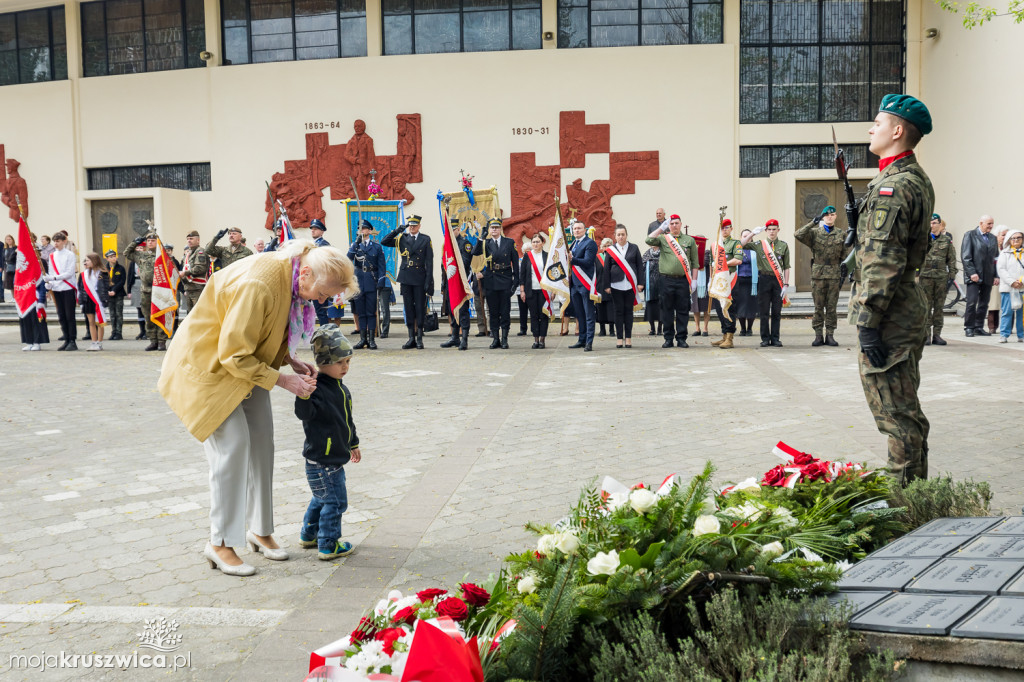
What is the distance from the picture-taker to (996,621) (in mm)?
2459

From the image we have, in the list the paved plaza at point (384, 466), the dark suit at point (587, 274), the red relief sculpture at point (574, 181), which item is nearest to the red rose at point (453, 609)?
the paved plaza at point (384, 466)

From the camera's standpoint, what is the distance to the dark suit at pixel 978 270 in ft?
50.0

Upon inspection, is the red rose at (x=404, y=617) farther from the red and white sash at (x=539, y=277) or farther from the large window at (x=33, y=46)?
the large window at (x=33, y=46)

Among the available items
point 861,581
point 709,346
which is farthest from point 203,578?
point 709,346

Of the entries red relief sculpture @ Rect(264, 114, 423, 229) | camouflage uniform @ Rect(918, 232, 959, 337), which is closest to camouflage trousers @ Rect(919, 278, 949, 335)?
camouflage uniform @ Rect(918, 232, 959, 337)

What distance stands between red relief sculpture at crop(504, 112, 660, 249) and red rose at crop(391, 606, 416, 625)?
2018 cm

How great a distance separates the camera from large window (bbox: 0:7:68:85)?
25656 millimetres

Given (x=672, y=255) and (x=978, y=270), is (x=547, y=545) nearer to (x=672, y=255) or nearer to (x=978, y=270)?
(x=672, y=255)

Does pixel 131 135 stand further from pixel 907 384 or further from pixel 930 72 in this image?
pixel 907 384

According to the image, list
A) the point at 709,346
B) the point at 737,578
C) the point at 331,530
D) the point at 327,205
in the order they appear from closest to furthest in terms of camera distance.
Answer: the point at 737,578 < the point at 331,530 < the point at 709,346 < the point at 327,205

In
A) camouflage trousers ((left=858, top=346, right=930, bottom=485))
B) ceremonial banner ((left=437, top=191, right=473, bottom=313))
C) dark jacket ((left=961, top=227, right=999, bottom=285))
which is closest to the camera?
→ camouflage trousers ((left=858, top=346, right=930, bottom=485))

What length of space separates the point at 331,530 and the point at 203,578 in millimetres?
652

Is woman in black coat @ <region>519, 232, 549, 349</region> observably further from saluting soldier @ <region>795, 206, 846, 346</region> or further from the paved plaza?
saluting soldier @ <region>795, 206, 846, 346</region>

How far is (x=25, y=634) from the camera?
3.65m
